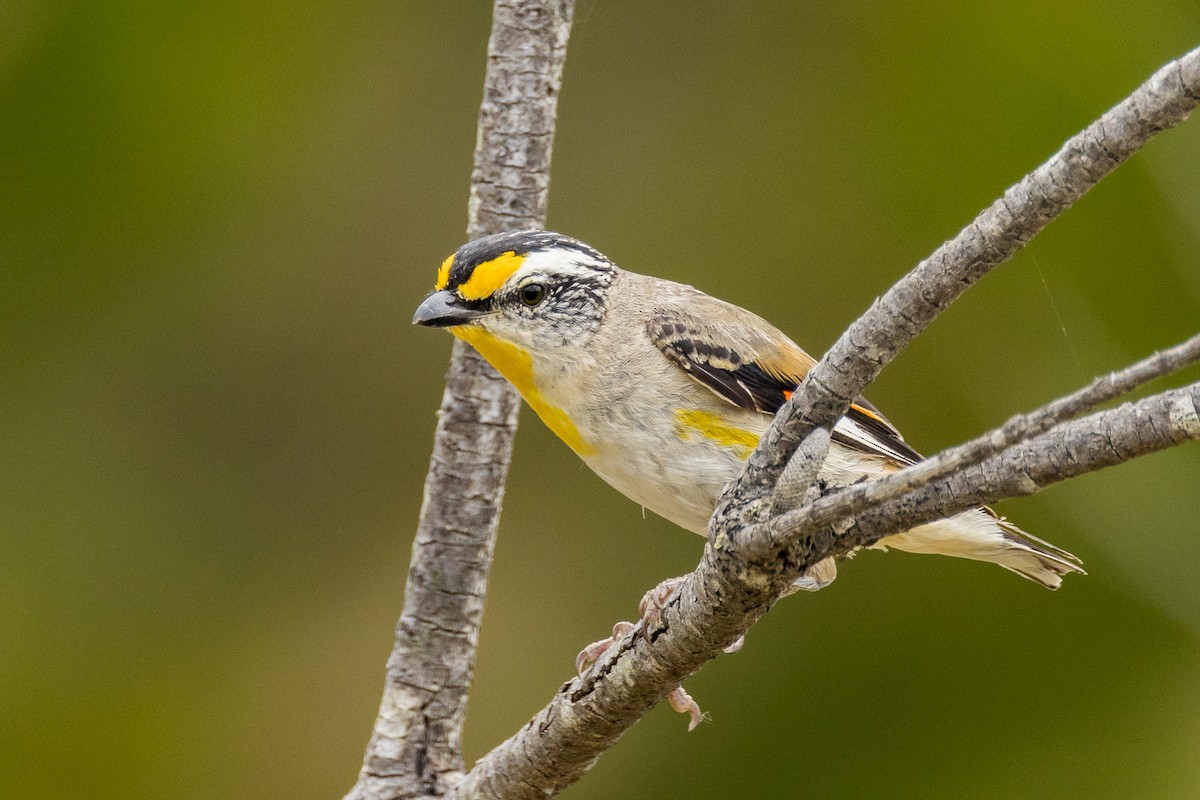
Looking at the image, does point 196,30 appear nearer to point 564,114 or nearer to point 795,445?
point 564,114

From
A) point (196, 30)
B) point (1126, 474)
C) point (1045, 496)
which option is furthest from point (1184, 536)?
point (196, 30)

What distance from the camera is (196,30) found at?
15.3 feet

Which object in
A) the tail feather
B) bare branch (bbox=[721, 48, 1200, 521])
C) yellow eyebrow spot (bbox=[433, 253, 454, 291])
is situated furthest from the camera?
the tail feather

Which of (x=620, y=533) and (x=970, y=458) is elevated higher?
(x=620, y=533)

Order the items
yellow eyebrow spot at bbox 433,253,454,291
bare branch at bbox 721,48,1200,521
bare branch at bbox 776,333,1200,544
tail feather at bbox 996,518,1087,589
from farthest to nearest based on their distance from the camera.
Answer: tail feather at bbox 996,518,1087,589 < yellow eyebrow spot at bbox 433,253,454,291 < bare branch at bbox 721,48,1200,521 < bare branch at bbox 776,333,1200,544

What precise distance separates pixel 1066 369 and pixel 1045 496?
44 centimetres

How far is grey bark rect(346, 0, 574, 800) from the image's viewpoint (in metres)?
3.18

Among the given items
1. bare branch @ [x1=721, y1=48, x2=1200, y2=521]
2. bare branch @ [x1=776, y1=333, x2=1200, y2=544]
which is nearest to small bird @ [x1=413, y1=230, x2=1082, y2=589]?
bare branch @ [x1=721, y1=48, x2=1200, y2=521]

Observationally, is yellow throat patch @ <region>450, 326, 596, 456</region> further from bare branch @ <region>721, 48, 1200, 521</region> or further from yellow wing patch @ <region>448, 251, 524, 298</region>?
bare branch @ <region>721, 48, 1200, 521</region>

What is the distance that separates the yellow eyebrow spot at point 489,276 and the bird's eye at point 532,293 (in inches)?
3.0

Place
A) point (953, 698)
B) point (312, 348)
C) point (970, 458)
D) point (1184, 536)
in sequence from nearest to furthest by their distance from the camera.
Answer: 1. point (970, 458)
2. point (1184, 536)
3. point (953, 698)
4. point (312, 348)

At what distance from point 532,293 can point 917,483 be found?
1792 mm

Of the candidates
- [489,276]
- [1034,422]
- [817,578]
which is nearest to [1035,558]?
[817,578]

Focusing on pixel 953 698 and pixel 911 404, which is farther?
pixel 911 404
